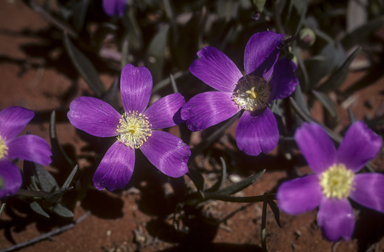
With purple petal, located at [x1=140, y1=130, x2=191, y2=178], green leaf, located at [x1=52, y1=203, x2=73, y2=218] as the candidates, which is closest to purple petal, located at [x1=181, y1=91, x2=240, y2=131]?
purple petal, located at [x1=140, y1=130, x2=191, y2=178]

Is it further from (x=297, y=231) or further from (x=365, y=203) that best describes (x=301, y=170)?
(x=365, y=203)

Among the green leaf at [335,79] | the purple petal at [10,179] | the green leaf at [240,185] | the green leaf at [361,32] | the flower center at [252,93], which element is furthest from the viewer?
the green leaf at [361,32]

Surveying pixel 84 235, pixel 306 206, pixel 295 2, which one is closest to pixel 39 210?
pixel 84 235

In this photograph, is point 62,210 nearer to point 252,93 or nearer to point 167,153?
point 167,153

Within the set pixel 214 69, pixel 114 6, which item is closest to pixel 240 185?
pixel 214 69

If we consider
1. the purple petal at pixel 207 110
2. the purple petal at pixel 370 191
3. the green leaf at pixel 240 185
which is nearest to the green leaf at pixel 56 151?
the purple petal at pixel 207 110

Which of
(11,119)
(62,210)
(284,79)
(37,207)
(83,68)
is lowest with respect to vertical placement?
(62,210)

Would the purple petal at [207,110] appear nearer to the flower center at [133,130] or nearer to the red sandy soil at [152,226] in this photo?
the flower center at [133,130]
